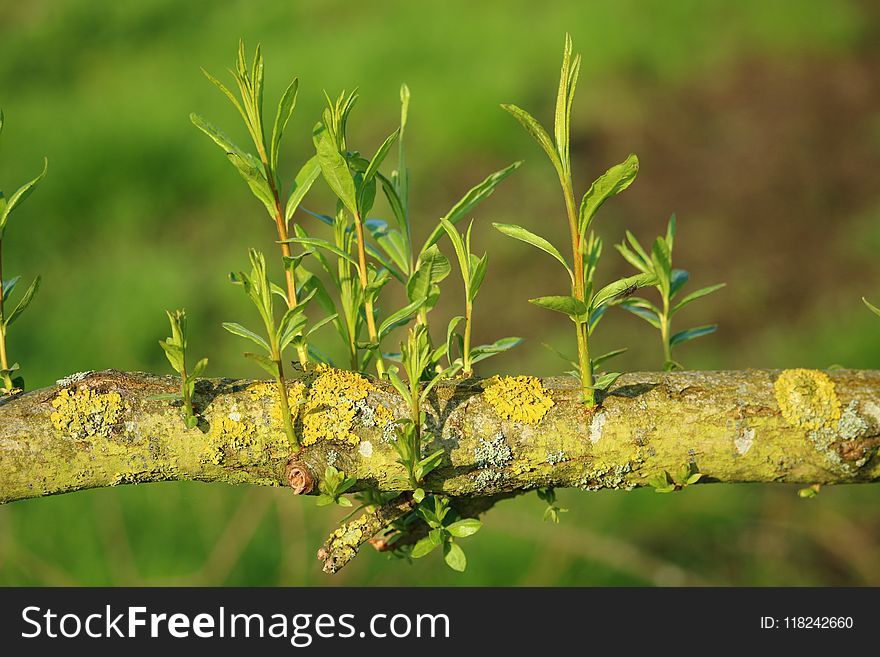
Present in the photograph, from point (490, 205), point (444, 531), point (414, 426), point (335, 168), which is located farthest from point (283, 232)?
point (490, 205)

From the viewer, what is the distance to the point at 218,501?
222 cm

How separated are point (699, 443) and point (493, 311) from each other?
2.51 m

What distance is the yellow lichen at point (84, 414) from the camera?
2.16 feet

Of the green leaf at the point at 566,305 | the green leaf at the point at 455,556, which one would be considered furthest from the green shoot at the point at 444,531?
the green leaf at the point at 566,305

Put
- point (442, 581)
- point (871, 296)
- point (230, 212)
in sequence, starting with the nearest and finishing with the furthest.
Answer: point (442, 581), point (871, 296), point (230, 212)

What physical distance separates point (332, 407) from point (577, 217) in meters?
0.25

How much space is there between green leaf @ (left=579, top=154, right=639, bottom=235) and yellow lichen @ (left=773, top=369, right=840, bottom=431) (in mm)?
231

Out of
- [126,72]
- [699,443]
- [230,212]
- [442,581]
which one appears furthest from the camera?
[126,72]

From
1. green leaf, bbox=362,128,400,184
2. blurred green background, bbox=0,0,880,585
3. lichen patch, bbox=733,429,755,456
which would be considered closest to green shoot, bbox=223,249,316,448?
green leaf, bbox=362,128,400,184

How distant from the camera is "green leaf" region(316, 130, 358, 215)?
0.67 m

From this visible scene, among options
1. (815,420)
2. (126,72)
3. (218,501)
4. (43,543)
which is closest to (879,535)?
(218,501)

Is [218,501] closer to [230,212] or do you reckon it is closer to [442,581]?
[442,581]

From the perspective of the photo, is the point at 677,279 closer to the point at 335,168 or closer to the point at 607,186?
the point at 607,186

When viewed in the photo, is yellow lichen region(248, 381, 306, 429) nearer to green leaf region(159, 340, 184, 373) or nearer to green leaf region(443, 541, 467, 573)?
green leaf region(159, 340, 184, 373)
